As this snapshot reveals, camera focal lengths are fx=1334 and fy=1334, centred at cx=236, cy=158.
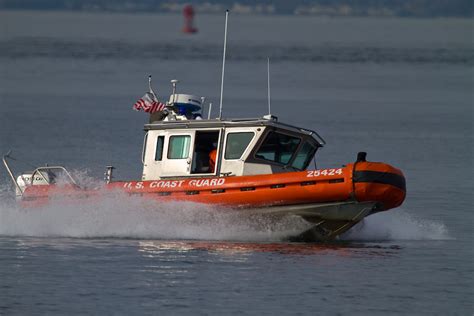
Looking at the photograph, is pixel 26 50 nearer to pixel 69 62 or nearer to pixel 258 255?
pixel 69 62

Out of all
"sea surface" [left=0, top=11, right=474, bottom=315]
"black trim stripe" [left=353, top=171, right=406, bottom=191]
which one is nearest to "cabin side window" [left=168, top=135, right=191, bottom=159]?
"sea surface" [left=0, top=11, right=474, bottom=315]

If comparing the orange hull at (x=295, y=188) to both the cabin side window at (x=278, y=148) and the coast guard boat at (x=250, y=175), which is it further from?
the cabin side window at (x=278, y=148)

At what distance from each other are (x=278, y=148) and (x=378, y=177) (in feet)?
6.92

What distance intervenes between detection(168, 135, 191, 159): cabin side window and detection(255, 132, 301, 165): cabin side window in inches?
51.9

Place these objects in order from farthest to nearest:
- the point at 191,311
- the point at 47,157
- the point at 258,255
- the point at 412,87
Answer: the point at 412,87, the point at 47,157, the point at 258,255, the point at 191,311

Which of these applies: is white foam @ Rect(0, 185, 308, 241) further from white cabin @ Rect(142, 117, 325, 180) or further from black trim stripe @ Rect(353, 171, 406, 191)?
black trim stripe @ Rect(353, 171, 406, 191)

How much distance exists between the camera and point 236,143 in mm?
23844

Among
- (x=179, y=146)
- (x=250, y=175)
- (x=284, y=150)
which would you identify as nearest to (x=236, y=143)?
(x=250, y=175)

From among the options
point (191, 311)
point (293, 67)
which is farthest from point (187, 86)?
point (191, 311)

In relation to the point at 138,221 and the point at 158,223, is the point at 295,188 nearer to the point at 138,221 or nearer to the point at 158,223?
the point at 158,223

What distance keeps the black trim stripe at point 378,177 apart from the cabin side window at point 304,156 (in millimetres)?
1599

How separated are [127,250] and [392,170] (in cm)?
479

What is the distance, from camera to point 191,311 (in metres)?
18.8

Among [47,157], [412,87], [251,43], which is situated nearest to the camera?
[47,157]
